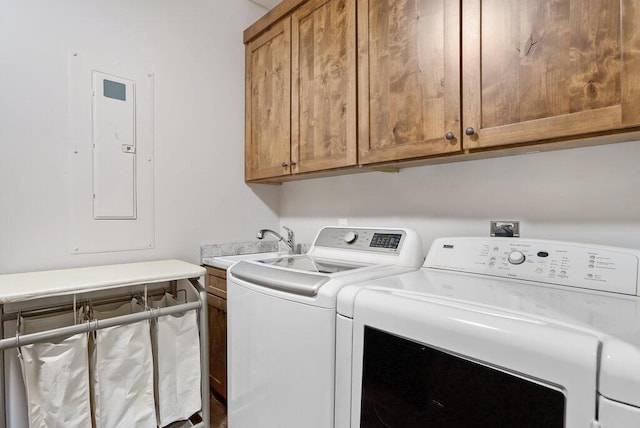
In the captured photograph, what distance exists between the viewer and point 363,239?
1.64m

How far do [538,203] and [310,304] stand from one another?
3.23ft

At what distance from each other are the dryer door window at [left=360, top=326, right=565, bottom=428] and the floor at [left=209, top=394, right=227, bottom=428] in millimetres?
1233

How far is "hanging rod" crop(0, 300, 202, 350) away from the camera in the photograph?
1.21 meters

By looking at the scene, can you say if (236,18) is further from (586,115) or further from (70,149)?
(586,115)

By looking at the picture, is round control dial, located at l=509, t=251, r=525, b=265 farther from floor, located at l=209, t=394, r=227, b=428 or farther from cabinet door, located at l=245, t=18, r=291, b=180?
floor, located at l=209, t=394, r=227, b=428

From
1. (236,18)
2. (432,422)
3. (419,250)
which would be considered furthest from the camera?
(236,18)

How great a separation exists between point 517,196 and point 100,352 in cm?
183

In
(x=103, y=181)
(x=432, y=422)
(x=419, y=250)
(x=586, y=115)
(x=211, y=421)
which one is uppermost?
(x=586, y=115)

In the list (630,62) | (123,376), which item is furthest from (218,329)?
(630,62)

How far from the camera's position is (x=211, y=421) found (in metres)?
1.86

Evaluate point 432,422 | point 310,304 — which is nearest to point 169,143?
point 310,304

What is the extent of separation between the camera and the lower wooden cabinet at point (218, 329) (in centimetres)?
191

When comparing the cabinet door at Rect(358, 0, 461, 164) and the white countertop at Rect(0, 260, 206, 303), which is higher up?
the cabinet door at Rect(358, 0, 461, 164)

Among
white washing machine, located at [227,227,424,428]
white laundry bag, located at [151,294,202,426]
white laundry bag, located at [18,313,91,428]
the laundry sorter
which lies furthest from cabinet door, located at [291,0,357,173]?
white laundry bag, located at [18,313,91,428]
